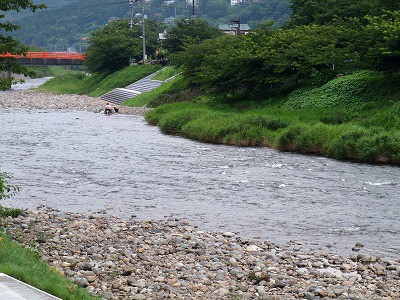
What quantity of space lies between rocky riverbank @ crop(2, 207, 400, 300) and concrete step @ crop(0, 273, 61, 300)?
1.89m

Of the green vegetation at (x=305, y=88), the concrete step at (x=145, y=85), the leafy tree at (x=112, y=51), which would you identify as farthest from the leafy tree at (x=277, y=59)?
the leafy tree at (x=112, y=51)

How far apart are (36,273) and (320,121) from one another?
24362 millimetres

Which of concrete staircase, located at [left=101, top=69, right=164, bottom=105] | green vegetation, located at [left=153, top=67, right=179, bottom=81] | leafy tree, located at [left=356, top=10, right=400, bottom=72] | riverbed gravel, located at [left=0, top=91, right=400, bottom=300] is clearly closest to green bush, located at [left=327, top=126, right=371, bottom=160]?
leafy tree, located at [left=356, top=10, right=400, bottom=72]

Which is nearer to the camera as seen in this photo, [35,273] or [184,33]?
[35,273]

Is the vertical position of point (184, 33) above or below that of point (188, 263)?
above

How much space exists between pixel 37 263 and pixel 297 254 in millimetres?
5257

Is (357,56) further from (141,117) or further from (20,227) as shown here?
(20,227)

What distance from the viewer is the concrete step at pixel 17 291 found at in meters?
9.03

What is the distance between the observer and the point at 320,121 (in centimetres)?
3366

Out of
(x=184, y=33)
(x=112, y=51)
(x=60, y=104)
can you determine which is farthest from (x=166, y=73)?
(x=112, y=51)

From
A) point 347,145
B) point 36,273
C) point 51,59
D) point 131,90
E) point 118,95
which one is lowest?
point 118,95

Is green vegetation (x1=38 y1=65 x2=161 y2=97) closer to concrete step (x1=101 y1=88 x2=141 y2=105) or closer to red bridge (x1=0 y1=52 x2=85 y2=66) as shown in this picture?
concrete step (x1=101 y1=88 x2=141 y2=105)

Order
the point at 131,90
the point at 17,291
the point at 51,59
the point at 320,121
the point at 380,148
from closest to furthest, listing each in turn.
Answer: the point at 17,291 < the point at 380,148 < the point at 320,121 < the point at 131,90 < the point at 51,59

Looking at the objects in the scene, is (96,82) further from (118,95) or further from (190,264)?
(190,264)
